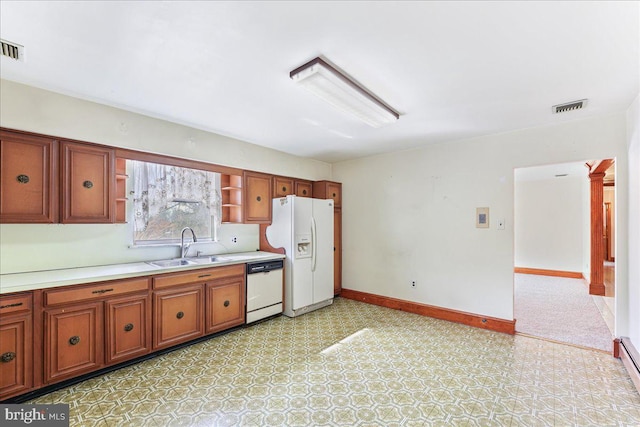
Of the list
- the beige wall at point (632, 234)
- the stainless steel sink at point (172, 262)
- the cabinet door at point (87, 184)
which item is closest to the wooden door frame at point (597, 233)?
the beige wall at point (632, 234)

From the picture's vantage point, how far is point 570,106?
272cm

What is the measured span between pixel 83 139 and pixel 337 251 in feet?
12.8

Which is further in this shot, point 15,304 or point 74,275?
point 74,275

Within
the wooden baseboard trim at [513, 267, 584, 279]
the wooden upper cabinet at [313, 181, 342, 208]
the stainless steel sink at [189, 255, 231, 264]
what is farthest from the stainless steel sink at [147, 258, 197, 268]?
the wooden baseboard trim at [513, 267, 584, 279]

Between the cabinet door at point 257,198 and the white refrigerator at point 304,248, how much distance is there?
153mm

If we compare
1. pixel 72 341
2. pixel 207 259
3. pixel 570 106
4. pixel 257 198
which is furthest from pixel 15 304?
pixel 570 106

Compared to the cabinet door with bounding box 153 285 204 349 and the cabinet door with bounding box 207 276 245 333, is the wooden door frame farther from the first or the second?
the cabinet door with bounding box 153 285 204 349

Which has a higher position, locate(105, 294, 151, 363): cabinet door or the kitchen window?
the kitchen window

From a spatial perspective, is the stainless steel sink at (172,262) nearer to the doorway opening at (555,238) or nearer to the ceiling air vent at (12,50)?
the ceiling air vent at (12,50)

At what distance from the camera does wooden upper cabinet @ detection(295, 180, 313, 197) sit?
4785mm

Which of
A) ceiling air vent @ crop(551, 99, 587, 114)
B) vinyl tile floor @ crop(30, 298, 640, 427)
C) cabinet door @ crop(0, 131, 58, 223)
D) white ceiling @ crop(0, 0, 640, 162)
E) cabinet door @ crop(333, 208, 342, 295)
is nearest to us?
white ceiling @ crop(0, 0, 640, 162)

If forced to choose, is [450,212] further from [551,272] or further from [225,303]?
[551,272]

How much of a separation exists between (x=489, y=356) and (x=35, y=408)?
12.9ft

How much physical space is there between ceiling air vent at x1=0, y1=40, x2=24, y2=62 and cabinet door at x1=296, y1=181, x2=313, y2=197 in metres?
3.36
